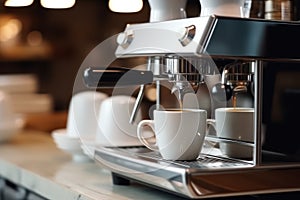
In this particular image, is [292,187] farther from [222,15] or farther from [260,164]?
[222,15]

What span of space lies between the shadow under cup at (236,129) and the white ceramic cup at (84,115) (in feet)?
1.27

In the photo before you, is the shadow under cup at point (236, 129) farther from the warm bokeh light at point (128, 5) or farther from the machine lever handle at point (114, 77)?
the warm bokeh light at point (128, 5)

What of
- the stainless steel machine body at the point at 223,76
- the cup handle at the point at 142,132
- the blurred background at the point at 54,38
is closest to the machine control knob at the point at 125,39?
the stainless steel machine body at the point at 223,76

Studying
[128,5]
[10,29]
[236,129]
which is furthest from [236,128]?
[10,29]

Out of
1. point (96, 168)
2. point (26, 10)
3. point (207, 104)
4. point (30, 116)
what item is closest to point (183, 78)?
point (207, 104)

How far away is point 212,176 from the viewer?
0.81 meters

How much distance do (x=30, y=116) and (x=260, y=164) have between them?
1.65 metres

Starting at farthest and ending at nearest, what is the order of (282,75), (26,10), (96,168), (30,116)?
(26,10), (30,116), (96,168), (282,75)

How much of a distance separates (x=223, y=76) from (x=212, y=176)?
0.49 ft

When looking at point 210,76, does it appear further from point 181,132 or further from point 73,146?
point 73,146

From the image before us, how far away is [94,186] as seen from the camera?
102 cm

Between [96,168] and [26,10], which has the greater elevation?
[26,10]

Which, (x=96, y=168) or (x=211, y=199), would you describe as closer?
(x=211, y=199)

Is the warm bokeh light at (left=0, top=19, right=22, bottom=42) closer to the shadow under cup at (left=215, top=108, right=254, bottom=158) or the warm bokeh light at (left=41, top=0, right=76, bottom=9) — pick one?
the warm bokeh light at (left=41, top=0, right=76, bottom=9)
